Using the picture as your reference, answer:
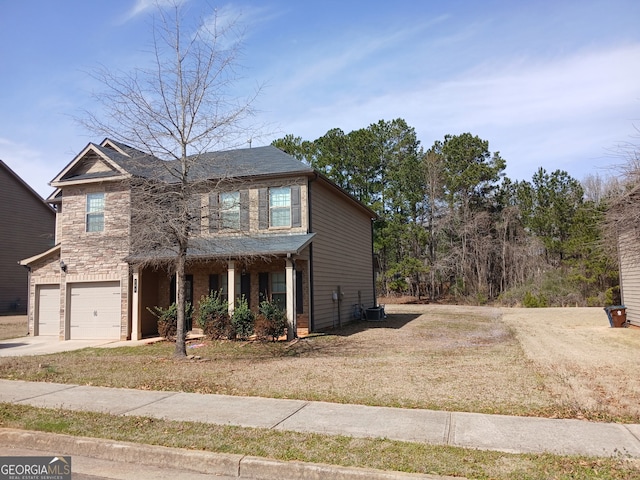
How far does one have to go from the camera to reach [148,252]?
613 inches

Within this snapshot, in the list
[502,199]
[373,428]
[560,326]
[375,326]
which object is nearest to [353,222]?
[375,326]

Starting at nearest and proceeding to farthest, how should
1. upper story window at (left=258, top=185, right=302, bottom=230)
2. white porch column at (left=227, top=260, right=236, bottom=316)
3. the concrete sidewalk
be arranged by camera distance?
the concrete sidewalk < white porch column at (left=227, top=260, right=236, bottom=316) < upper story window at (left=258, top=185, right=302, bottom=230)

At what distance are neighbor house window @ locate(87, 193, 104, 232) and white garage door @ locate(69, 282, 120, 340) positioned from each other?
2052 mm

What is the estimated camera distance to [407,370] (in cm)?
983

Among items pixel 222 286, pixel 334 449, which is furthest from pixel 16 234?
pixel 334 449

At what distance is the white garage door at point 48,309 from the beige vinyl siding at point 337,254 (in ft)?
33.9

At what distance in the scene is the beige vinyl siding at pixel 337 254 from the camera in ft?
56.7

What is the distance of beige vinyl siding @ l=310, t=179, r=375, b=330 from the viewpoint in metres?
17.3

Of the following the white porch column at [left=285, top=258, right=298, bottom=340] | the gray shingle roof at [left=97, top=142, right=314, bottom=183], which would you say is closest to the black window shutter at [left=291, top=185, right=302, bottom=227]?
the gray shingle roof at [left=97, top=142, right=314, bottom=183]

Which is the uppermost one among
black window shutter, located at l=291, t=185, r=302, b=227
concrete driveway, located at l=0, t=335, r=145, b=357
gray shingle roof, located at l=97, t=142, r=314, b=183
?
gray shingle roof, located at l=97, t=142, r=314, b=183

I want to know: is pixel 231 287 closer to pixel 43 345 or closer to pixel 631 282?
pixel 43 345

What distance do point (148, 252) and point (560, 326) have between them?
51.6 ft

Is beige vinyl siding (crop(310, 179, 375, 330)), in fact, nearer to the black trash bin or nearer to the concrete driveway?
the concrete driveway

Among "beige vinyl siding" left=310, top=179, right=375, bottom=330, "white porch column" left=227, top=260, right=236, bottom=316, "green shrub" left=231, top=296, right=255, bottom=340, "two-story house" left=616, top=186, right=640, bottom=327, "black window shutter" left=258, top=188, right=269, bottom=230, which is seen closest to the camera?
"two-story house" left=616, top=186, right=640, bottom=327
